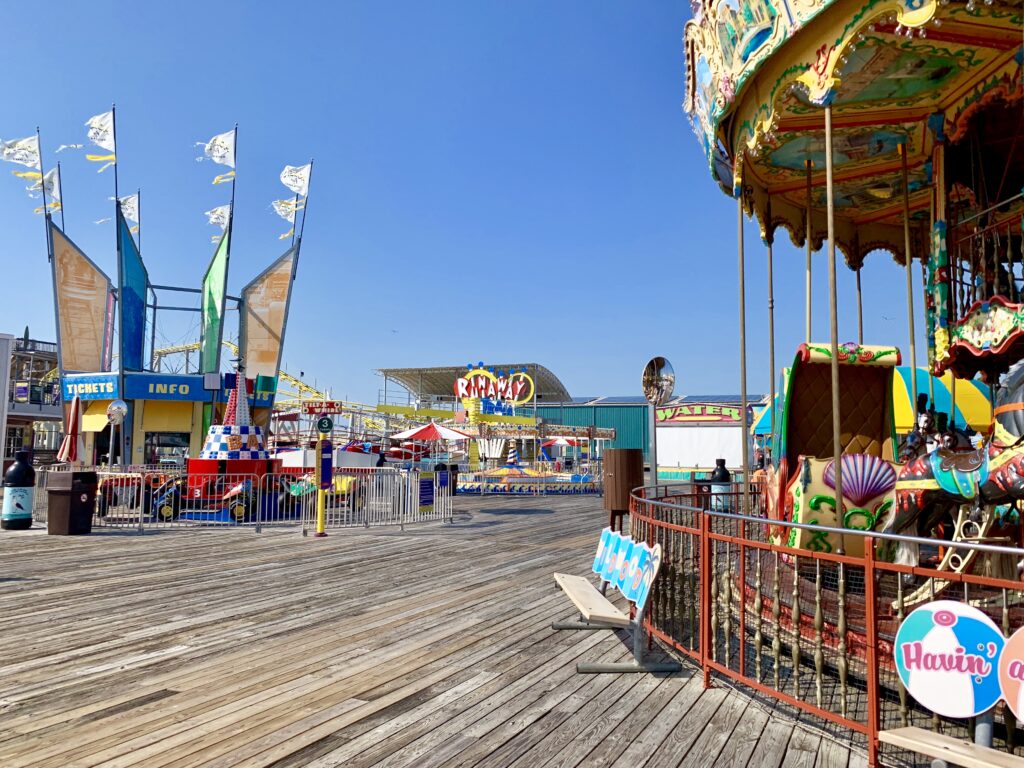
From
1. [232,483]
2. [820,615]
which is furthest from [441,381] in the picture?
[820,615]

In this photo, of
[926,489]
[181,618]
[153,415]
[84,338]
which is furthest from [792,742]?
[84,338]

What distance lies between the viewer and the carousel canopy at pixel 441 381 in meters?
54.0

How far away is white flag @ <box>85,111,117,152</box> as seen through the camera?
24828 millimetres

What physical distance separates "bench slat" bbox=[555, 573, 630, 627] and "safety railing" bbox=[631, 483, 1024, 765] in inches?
14.9

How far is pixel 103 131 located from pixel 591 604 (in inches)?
1081

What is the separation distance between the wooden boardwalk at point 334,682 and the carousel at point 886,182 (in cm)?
215

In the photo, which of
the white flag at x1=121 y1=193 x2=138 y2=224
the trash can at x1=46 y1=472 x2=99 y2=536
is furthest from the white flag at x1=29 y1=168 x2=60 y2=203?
the trash can at x1=46 y1=472 x2=99 y2=536

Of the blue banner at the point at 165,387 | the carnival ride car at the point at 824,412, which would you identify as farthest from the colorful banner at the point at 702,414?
the carnival ride car at the point at 824,412

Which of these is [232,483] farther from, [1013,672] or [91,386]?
[91,386]

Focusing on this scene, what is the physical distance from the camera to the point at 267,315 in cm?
3039

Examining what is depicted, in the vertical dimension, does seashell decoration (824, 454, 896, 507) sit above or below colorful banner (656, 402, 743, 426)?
below

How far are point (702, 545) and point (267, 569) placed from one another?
6353mm

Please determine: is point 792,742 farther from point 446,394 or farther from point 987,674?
point 446,394

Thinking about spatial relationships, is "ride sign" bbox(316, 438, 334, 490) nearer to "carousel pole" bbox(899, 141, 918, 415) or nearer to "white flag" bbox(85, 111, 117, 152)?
"carousel pole" bbox(899, 141, 918, 415)
